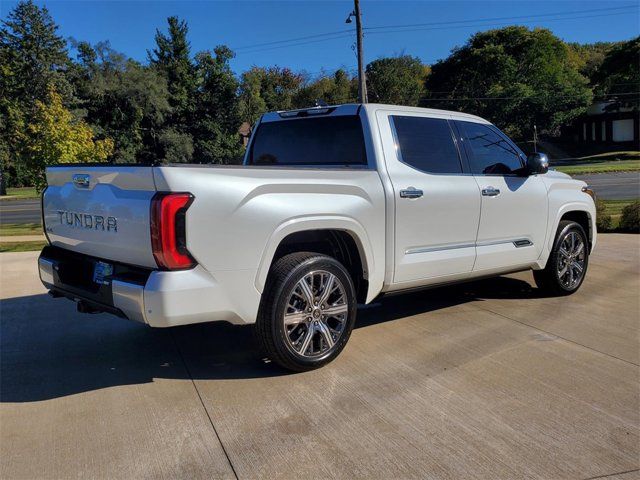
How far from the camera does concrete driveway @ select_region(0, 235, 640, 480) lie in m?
2.91

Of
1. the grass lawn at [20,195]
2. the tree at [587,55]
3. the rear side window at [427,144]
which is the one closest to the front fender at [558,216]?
the rear side window at [427,144]

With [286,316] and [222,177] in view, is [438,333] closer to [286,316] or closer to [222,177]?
[286,316]

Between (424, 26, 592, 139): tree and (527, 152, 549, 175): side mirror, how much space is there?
60981mm

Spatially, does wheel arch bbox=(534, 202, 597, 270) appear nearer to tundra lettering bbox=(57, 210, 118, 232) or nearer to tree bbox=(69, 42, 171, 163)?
tundra lettering bbox=(57, 210, 118, 232)

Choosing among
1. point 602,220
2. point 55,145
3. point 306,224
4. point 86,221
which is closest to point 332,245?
point 306,224

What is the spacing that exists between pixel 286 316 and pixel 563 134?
77.2 metres

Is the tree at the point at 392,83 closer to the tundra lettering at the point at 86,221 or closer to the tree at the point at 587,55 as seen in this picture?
the tree at the point at 587,55

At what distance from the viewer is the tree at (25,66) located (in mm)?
45219

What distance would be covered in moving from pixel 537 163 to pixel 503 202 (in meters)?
0.59

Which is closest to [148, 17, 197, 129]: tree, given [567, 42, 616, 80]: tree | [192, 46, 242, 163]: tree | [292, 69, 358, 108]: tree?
[192, 46, 242, 163]: tree

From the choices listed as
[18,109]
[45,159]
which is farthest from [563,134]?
[45,159]

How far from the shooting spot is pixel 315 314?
159 inches

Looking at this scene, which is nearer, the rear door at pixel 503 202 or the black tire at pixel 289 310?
the black tire at pixel 289 310

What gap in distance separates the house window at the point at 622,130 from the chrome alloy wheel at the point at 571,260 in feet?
212
